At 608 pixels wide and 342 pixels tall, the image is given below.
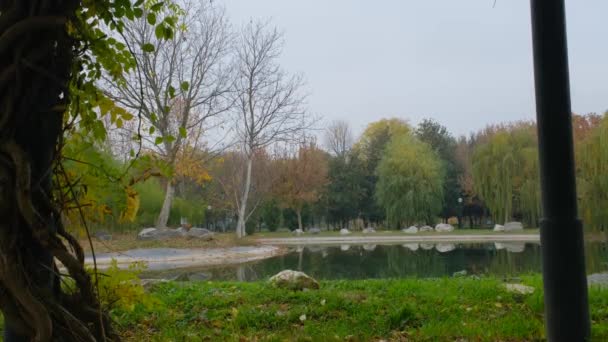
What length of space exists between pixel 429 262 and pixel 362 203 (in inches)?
742

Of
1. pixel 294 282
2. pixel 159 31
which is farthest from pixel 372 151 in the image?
pixel 159 31

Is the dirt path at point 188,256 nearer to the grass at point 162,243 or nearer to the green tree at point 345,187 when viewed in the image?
the grass at point 162,243

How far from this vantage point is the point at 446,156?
32.0 metres

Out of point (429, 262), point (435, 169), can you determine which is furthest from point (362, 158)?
point (429, 262)

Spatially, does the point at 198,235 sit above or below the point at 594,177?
below

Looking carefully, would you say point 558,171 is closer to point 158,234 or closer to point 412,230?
point 158,234

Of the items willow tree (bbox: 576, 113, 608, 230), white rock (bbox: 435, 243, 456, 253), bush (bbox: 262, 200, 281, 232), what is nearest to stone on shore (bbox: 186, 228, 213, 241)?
white rock (bbox: 435, 243, 456, 253)

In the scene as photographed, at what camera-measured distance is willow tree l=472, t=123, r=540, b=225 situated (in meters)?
21.5

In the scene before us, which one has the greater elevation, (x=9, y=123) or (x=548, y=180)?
(x=9, y=123)

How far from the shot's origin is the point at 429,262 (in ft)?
40.9

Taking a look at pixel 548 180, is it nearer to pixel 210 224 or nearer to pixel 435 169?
pixel 435 169

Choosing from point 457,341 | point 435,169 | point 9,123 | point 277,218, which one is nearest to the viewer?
point 9,123

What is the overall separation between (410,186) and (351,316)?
2422 centimetres

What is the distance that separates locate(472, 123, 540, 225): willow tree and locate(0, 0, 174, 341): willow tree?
22106mm
